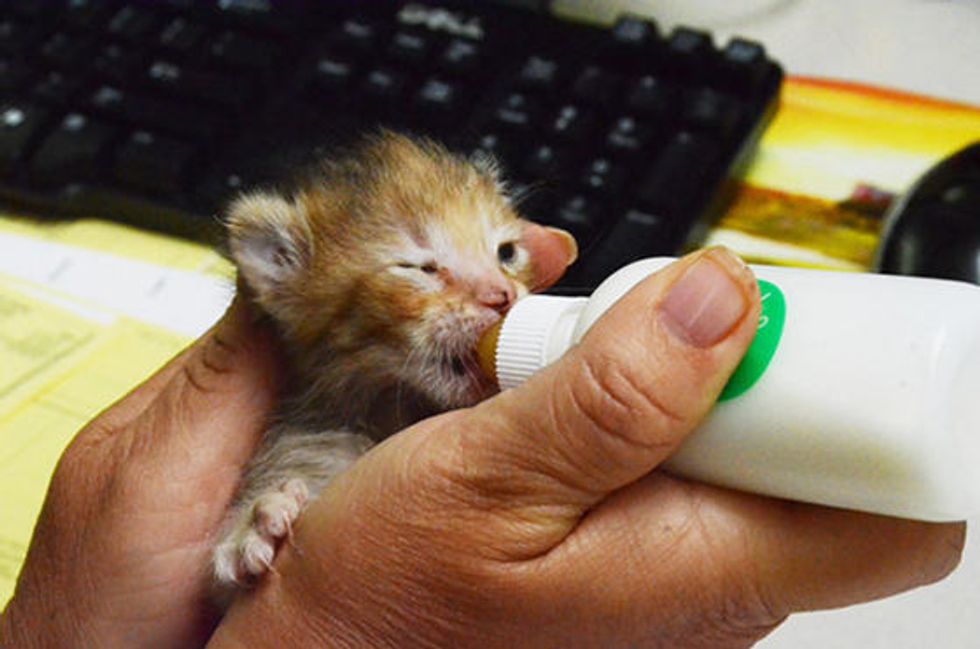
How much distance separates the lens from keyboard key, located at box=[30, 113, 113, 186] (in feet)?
4.00

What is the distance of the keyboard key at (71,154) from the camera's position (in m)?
1.22

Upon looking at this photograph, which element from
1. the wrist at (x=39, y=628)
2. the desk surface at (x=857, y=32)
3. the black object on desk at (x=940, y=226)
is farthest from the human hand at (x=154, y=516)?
the desk surface at (x=857, y=32)

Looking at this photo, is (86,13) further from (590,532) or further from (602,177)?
(590,532)

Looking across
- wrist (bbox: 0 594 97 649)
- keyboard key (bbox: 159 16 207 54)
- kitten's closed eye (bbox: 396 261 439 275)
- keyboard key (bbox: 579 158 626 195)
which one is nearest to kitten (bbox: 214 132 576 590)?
kitten's closed eye (bbox: 396 261 439 275)

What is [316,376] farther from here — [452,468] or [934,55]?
[934,55]

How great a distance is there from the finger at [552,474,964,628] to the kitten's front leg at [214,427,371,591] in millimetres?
189

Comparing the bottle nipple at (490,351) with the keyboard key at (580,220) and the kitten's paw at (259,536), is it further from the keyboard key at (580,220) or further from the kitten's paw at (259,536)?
the keyboard key at (580,220)

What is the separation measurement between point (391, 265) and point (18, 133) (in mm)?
597

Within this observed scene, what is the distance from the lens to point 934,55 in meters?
1.38

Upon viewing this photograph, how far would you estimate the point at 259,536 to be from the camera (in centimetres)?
70

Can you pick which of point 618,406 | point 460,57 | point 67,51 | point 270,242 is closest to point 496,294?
point 270,242

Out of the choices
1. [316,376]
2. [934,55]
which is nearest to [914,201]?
[934,55]

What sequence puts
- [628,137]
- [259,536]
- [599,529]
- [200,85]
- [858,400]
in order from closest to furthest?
[858,400] → [599,529] → [259,536] → [628,137] → [200,85]

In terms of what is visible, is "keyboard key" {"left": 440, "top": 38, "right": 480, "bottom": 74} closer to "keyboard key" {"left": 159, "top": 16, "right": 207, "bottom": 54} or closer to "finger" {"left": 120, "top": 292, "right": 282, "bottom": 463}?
"keyboard key" {"left": 159, "top": 16, "right": 207, "bottom": 54}
